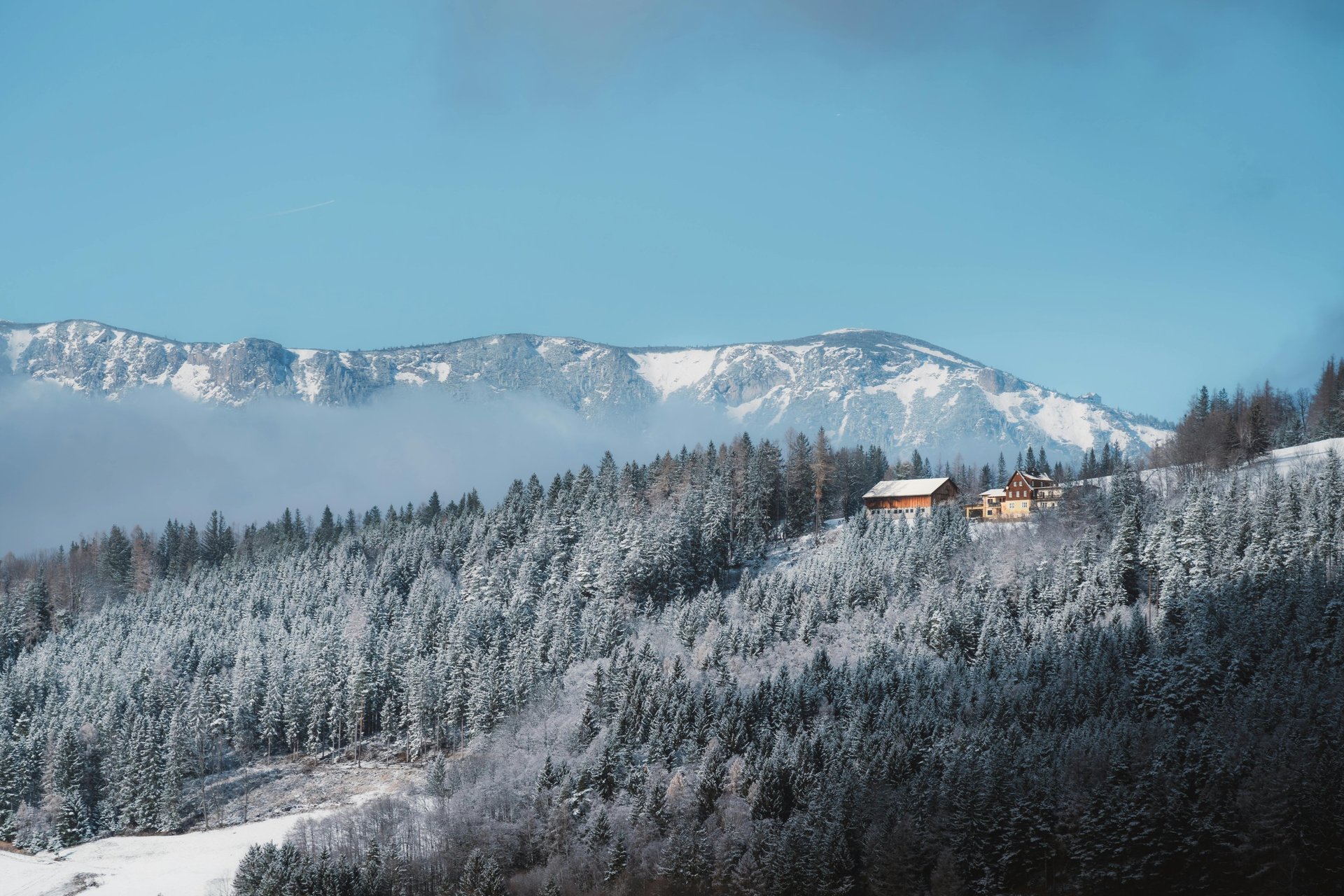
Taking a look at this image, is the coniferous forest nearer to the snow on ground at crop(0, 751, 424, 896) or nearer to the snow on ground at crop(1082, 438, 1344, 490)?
the snow on ground at crop(0, 751, 424, 896)

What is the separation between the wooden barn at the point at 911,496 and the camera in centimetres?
15675

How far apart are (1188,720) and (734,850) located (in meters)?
41.9

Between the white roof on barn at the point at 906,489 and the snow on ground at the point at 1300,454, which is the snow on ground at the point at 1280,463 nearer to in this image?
the snow on ground at the point at 1300,454

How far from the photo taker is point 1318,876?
2790 inches

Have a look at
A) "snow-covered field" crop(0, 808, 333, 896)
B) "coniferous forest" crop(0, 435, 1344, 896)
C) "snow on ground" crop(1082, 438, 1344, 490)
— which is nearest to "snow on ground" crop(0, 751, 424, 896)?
"snow-covered field" crop(0, 808, 333, 896)

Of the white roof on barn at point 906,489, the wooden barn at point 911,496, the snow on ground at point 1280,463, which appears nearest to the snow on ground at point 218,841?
the wooden barn at point 911,496

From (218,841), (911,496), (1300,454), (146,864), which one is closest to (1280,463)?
(1300,454)

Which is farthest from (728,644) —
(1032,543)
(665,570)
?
(1032,543)

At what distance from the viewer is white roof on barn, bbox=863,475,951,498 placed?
158 m

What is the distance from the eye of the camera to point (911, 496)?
158250 millimetres

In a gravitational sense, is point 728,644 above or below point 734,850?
above

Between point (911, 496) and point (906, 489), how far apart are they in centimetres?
366

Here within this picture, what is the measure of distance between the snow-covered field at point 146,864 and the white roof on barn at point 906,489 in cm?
9316

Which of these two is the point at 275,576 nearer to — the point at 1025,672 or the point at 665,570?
the point at 665,570
